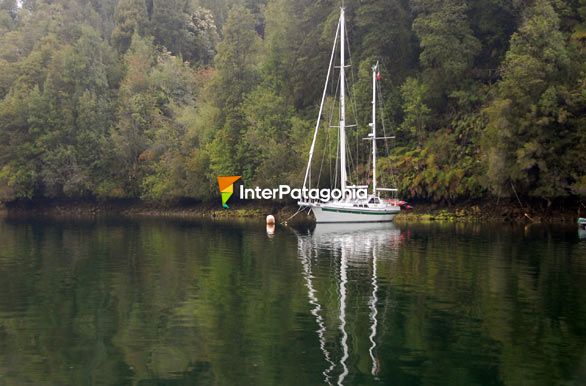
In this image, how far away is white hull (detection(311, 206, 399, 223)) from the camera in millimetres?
56594

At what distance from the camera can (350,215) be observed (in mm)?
56969

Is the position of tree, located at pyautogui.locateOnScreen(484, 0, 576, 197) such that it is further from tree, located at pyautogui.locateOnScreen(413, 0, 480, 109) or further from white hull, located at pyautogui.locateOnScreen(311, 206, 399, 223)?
white hull, located at pyautogui.locateOnScreen(311, 206, 399, 223)

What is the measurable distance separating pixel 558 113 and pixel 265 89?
36.1 meters

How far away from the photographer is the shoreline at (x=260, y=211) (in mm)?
54469

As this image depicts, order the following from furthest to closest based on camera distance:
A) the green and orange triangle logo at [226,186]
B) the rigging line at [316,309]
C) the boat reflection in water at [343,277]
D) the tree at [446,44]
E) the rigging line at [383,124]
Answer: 1. the green and orange triangle logo at [226,186]
2. the rigging line at [383,124]
3. the tree at [446,44]
4. the boat reflection in water at [343,277]
5. the rigging line at [316,309]

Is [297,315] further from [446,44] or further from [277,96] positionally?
[277,96]

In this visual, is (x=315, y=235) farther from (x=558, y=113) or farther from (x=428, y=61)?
(x=428, y=61)

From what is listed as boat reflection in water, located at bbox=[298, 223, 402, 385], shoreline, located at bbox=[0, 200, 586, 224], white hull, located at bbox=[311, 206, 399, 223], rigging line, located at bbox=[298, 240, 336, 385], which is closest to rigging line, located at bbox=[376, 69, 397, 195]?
shoreline, located at bbox=[0, 200, 586, 224]

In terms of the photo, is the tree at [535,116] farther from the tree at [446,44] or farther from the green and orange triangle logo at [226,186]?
the green and orange triangle logo at [226,186]

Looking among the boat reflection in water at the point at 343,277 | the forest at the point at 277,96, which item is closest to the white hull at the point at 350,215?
the boat reflection in water at the point at 343,277

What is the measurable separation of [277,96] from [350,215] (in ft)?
80.4

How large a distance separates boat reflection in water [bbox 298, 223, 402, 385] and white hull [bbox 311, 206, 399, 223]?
2.23m

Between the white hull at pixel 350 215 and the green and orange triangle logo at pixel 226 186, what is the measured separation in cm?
2179

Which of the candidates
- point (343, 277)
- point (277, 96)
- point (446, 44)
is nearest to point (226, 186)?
point (277, 96)
